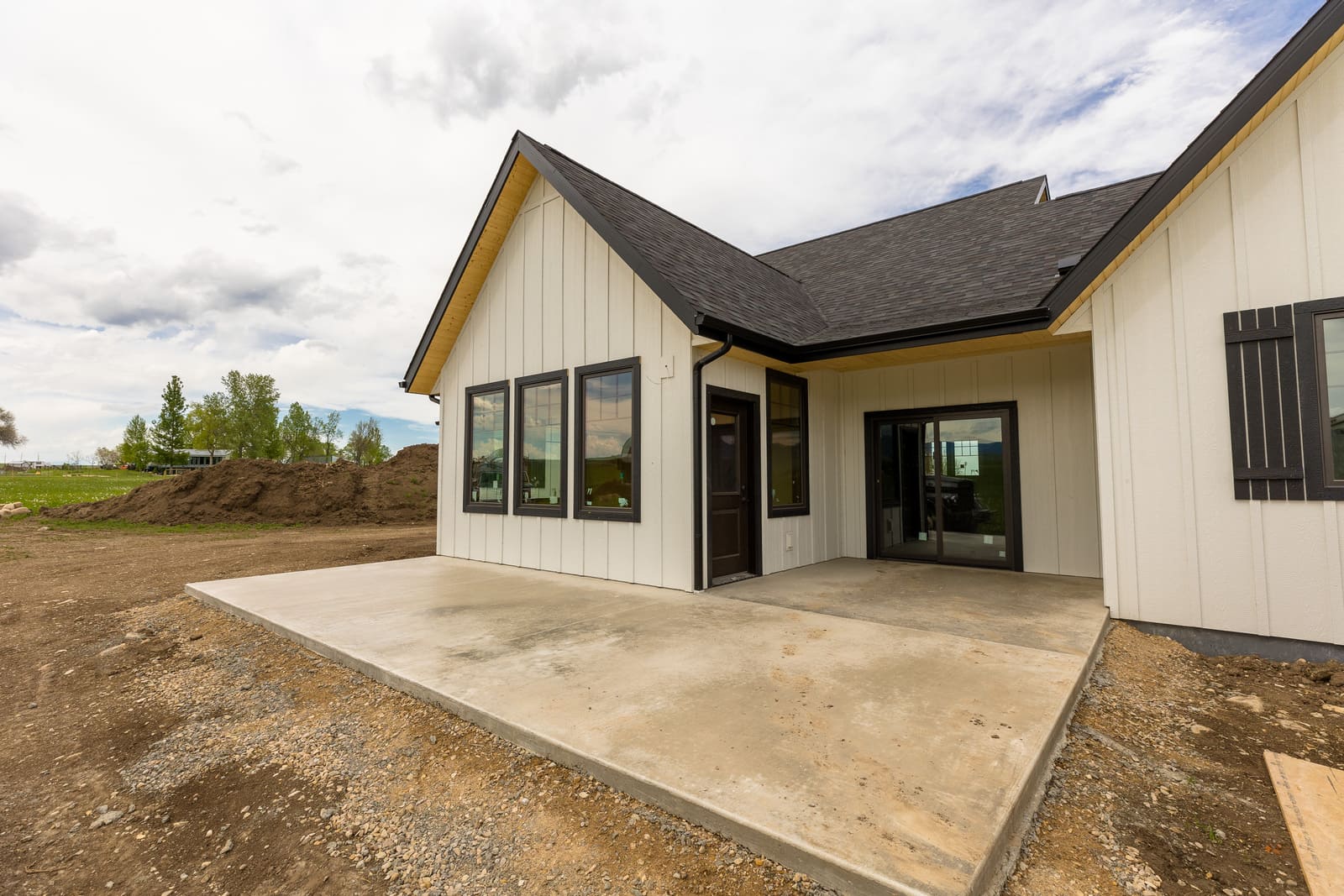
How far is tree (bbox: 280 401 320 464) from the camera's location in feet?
138

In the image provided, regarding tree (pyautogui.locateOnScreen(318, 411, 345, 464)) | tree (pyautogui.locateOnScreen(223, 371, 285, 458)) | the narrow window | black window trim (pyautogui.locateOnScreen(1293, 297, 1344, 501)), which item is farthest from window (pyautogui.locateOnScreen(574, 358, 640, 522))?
tree (pyautogui.locateOnScreen(318, 411, 345, 464))

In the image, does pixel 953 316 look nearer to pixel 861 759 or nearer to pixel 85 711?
pixel 861 759

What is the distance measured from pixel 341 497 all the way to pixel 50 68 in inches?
435

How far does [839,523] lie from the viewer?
7762 millimetres

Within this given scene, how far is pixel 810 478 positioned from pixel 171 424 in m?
48.2

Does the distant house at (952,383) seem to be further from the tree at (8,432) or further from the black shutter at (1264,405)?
the tree at (8,432)

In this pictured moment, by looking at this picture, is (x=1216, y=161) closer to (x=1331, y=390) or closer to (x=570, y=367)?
(x=1331, y=390)

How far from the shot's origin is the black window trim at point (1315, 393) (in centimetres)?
370

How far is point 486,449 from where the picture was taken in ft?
25.9

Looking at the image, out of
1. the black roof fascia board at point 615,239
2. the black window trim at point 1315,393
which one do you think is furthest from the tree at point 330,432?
the black window trim at point 1315,393

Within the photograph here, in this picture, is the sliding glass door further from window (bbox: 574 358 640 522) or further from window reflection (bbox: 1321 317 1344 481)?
window (bbox: 574 358 640 522)

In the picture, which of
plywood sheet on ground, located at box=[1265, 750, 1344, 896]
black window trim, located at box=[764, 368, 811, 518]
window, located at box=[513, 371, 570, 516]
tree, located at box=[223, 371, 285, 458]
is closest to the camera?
plywood sheet on ground, located at box=[1265, 750, 1344, 896]

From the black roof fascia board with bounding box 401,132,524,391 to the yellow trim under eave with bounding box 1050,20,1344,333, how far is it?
20.2ft

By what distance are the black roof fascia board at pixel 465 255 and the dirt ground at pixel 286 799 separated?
503 centimetres
